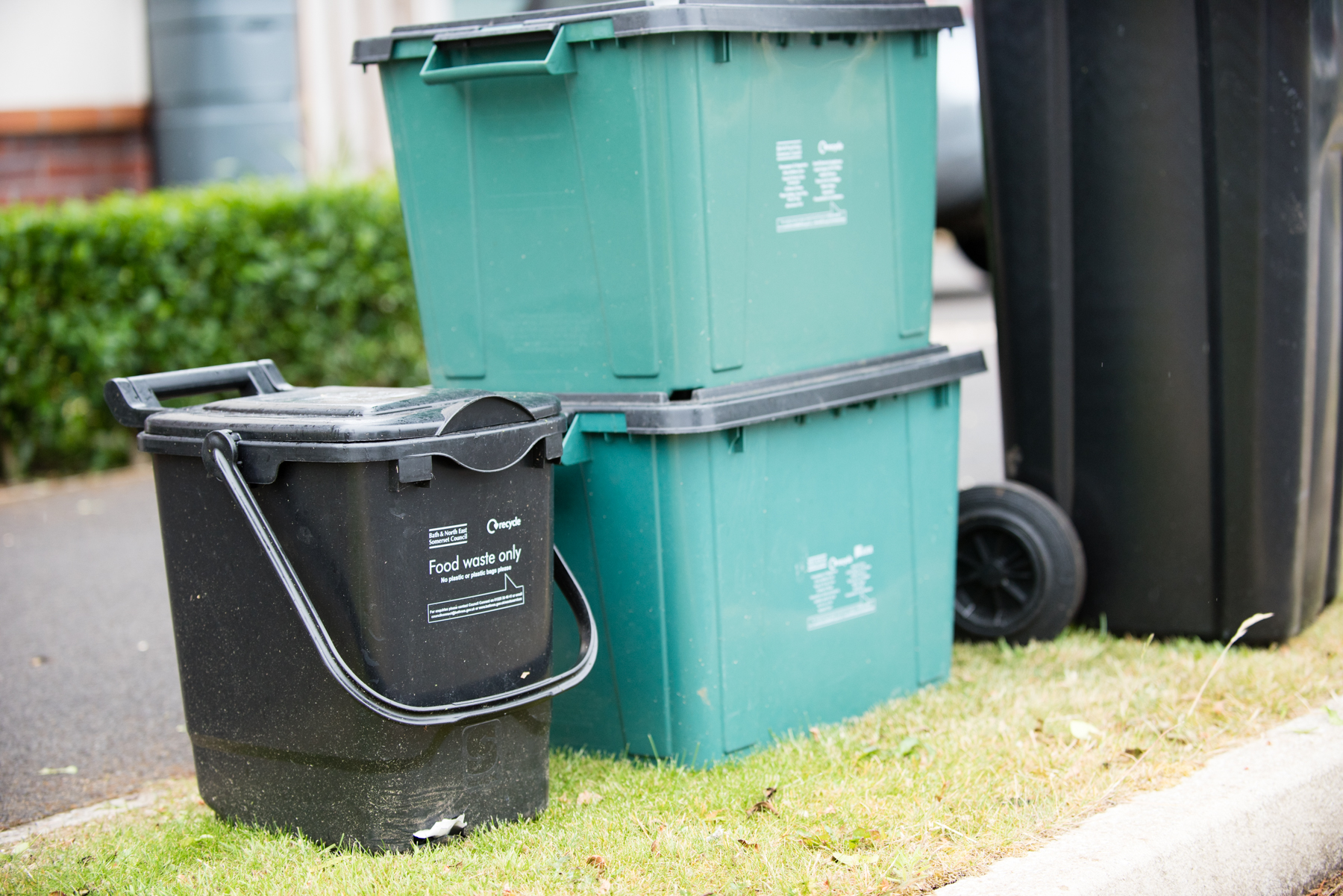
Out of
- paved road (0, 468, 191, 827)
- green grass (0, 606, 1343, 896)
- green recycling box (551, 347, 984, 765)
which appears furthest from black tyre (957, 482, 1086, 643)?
paved road (0, 468, 191, 827)

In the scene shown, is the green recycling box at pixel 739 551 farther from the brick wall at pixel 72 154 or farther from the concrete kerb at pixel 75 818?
the brick wall at pixel 72 154

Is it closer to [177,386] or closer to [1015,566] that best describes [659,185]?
[177,386]

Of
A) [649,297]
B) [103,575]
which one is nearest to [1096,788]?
[649,297]

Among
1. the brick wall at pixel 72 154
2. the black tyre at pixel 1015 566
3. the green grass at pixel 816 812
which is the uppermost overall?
the brick wall at pixel 72 154

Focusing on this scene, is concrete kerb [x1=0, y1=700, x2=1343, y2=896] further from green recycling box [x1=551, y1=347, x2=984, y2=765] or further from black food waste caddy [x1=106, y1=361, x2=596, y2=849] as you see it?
green recycling box [x1=551, y1=347, x2=984, y2=765]

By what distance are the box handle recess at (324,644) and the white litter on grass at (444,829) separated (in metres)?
0.23

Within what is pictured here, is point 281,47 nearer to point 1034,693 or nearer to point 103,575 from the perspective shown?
point 103,575

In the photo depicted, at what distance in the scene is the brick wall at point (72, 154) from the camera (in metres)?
8.34

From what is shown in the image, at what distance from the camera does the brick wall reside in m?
8.34

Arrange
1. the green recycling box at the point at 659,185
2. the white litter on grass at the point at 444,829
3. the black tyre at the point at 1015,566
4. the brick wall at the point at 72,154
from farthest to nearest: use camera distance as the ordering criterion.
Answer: the brick wall at the point at 72,154
the black tyre at the point at 1015,566
the green recycling box at the point at 659,185
the white litter on grass at the point at 444,829

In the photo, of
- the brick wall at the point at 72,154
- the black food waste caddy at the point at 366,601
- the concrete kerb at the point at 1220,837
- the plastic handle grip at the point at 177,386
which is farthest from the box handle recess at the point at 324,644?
the brick wall at the point at 72,154

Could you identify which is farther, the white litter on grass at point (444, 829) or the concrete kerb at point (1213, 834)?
the white litter on grass at point (444, 829)

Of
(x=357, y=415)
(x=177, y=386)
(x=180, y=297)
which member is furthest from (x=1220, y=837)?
(x=180, y=297)

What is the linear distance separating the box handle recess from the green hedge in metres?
4.17
